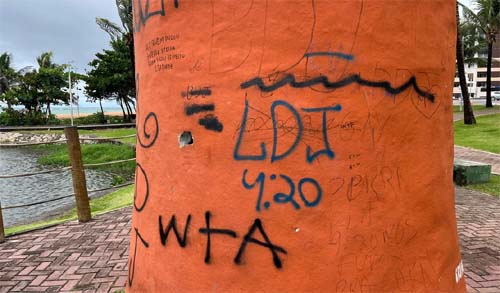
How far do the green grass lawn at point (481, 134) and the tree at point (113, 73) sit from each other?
2743cm

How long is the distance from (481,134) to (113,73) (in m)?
31.5

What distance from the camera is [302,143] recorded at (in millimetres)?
2445

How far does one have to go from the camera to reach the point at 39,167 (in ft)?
74.4

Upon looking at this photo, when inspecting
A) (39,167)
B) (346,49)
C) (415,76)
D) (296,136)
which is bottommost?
(39,167)

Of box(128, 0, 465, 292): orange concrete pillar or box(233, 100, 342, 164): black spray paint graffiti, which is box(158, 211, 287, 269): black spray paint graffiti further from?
box(233, 100, 342, 164): black spray paint graffiti

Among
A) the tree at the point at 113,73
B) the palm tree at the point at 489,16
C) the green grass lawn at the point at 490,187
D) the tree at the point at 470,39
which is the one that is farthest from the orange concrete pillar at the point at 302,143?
the tree at the point at 113,73

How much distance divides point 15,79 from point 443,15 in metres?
54.4

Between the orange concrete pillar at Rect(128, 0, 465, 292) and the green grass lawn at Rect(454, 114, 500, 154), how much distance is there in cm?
1316

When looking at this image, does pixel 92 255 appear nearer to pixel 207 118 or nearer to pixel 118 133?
pixel 207 118

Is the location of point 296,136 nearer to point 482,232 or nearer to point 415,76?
point 415,76

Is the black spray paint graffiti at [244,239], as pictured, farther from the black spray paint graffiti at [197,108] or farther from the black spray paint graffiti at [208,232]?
the black spray paint graffiti at [197,108]

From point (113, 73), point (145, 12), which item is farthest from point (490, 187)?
point (113, 73)

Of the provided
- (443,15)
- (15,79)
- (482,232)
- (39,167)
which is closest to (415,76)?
(443,15)

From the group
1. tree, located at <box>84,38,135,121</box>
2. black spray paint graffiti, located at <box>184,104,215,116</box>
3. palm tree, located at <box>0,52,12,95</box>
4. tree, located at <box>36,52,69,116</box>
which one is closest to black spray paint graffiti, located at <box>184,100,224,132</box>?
black spray paint graffiti, located at <box>184,104,215,116</box>
